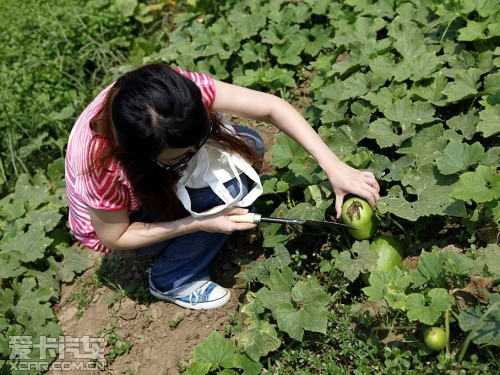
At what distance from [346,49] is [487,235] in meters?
1.87

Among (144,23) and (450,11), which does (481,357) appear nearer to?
(450,11)

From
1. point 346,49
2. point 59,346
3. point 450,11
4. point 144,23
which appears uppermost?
point 450,11

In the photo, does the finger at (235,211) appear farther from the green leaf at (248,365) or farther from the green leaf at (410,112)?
the green leaf at (410,112)

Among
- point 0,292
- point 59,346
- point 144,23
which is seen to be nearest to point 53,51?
point 144,23

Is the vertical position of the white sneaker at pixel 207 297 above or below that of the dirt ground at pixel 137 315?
above

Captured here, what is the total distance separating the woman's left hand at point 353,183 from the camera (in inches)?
135

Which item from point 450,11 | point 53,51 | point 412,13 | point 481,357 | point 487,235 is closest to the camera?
point 481,357

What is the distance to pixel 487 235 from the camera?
136 inches

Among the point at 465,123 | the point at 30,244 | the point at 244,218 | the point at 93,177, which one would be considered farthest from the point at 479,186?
the point at 30,244

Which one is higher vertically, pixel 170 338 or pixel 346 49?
pixel 346 49

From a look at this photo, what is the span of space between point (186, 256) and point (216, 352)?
63 centimetres

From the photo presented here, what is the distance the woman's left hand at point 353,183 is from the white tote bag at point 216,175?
18.3 inches

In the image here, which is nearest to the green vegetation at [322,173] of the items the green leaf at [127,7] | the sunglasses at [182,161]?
the green leaf at [127,7]

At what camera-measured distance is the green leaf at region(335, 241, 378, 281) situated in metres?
3.41
